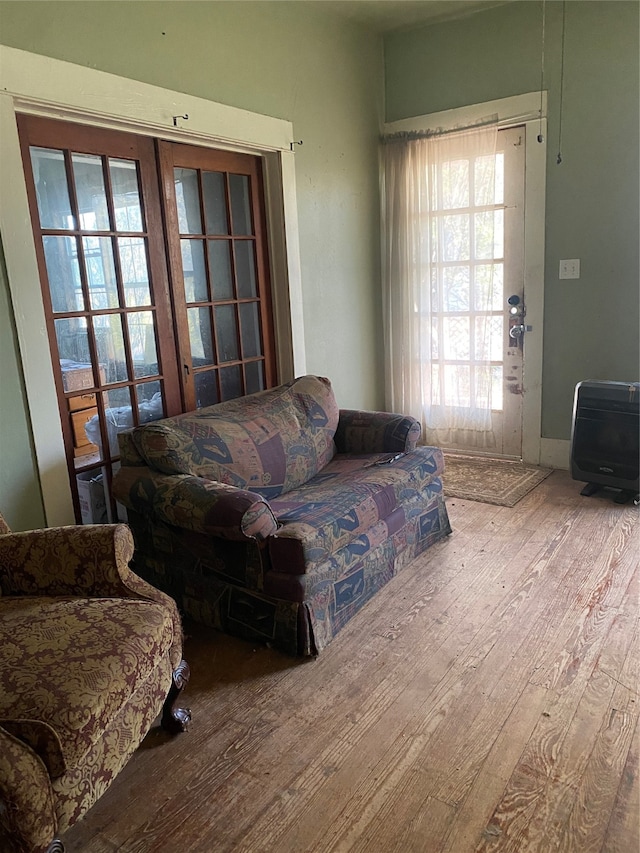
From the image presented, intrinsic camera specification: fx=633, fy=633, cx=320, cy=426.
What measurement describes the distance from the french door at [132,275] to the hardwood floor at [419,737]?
3.65 feet

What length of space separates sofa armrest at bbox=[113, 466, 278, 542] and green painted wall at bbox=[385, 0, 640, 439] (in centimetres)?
250

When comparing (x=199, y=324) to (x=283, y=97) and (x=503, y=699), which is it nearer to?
(x=283, y=97)

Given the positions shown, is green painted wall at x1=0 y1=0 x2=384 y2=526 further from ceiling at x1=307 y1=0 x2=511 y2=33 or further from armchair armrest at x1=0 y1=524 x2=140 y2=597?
armchair armrest at x1=0 y1=524 x2=140 y2=597

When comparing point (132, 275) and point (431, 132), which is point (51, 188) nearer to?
point (132, 275)

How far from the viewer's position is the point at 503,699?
198 centimetres

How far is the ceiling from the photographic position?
3.64 meters

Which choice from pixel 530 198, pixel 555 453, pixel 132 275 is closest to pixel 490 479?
pixel 555 453

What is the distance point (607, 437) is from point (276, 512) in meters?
2.05

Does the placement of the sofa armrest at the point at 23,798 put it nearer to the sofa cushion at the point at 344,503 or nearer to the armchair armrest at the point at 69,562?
the armchair armrest at the point at 69,562

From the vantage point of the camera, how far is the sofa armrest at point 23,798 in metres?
1.25

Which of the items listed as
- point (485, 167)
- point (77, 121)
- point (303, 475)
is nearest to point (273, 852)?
point (303, 475)

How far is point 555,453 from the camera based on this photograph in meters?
4.07

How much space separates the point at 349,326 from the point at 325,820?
309 cm

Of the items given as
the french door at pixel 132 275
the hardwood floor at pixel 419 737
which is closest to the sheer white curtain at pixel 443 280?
the french door at pixel 132 275
